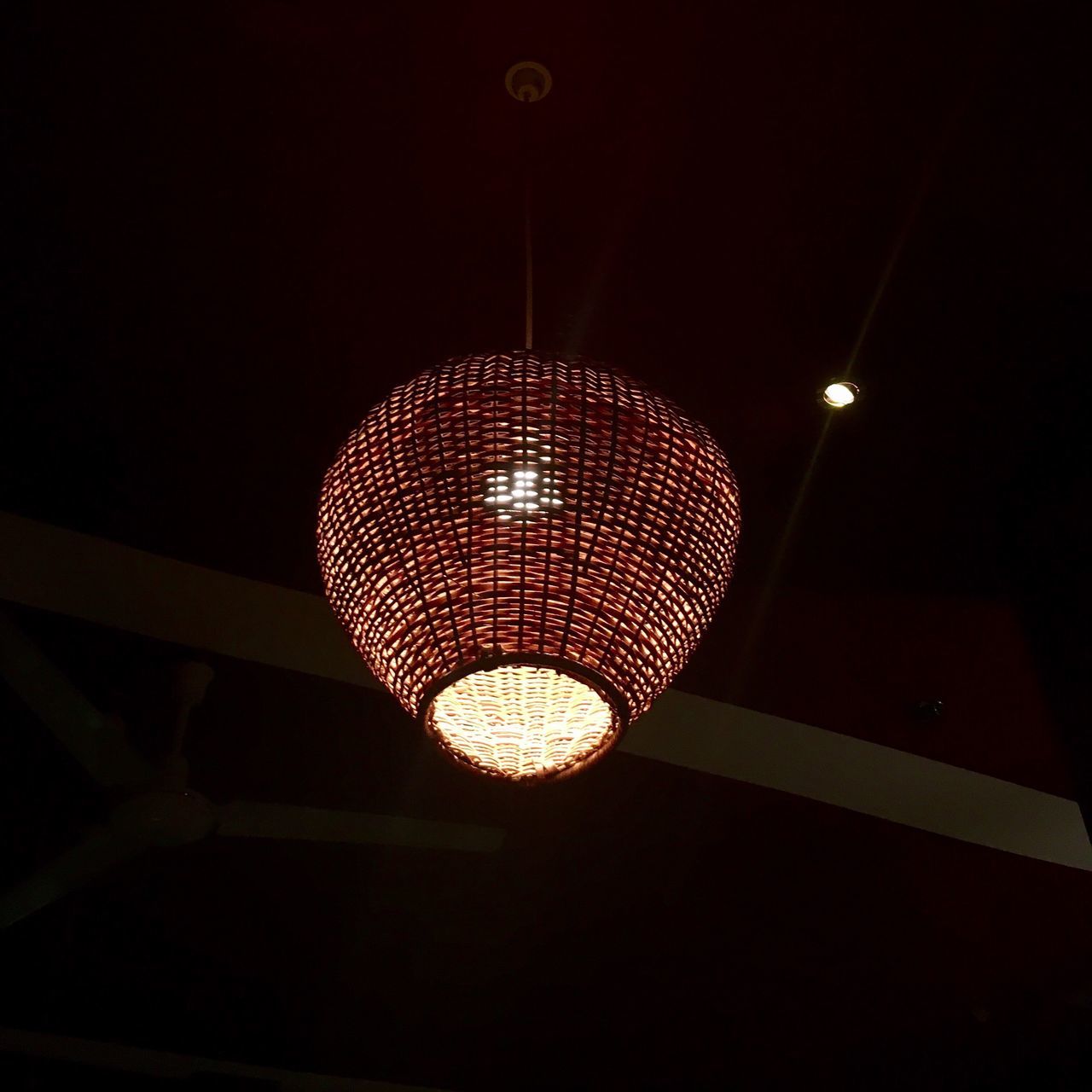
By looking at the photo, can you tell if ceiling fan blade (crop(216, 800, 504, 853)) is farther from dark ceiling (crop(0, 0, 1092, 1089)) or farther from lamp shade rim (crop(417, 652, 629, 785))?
lamp shade rim (crop(417, 652, 629, 785))

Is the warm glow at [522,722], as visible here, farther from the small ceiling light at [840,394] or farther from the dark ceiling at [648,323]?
the small ceiling light at [840,394]

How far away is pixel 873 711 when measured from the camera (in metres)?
2.83

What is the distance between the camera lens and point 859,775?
9.52 ft

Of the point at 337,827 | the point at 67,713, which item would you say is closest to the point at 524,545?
the point at 67,713

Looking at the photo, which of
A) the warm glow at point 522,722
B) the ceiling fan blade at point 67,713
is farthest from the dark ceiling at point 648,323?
the warm glow at point 522,722

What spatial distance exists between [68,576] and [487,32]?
152cm

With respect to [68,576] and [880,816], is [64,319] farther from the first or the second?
[880,816]

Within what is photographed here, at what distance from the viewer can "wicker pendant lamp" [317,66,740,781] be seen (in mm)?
1142

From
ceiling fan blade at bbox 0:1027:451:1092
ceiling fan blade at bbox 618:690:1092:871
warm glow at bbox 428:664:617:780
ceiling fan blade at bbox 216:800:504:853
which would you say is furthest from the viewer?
ceiling fan blade at bbox 0:1027:451:1092

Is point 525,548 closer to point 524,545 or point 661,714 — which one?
point 524,545

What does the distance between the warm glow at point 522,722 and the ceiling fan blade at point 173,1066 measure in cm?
392

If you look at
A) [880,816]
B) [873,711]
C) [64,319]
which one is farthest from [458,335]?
[880,816]

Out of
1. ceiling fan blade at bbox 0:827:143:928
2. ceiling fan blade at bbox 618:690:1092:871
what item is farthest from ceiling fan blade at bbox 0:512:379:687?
ceiling fan blade at bbox 618:690:1092:871

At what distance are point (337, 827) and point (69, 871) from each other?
0.60 meters
